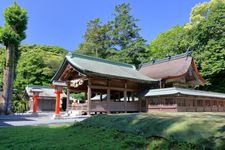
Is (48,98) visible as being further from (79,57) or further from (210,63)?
(210,63)

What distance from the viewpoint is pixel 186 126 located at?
20.7ft

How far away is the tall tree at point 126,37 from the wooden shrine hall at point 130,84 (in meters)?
12.0

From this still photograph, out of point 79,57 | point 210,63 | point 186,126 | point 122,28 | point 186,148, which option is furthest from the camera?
point 122,28

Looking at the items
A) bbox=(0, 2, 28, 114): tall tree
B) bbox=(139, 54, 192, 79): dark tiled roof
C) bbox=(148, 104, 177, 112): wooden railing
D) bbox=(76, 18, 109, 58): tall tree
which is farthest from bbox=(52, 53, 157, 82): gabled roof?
bbox=(76, 18, 109, 58): tall tree

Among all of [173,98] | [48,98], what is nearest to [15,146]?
[173,98]

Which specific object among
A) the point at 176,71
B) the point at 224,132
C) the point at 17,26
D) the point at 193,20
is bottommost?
the point at 224,132

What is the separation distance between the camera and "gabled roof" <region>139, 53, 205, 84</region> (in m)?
28.9

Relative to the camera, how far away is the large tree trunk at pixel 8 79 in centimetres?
2866

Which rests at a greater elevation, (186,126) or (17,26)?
(17,26)

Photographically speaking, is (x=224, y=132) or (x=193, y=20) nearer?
(x=224, y=132)

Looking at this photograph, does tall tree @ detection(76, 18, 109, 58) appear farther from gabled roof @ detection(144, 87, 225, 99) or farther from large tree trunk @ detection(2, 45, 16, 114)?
gabled roof @ detection(144, 87, 225, 99)

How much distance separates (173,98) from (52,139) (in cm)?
1786

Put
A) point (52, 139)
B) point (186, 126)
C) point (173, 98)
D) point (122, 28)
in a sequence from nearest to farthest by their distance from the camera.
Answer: point (186, 126) < point (52, 139) < point (173, 98) < point (122, 28)

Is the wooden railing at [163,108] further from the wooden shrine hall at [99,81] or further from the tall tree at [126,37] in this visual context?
the tall tree at [126,37]
